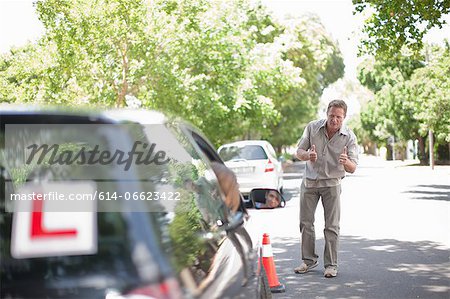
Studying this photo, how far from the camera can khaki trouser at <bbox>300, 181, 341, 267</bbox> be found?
788cm

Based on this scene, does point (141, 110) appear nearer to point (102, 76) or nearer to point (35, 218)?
point (35, 218)

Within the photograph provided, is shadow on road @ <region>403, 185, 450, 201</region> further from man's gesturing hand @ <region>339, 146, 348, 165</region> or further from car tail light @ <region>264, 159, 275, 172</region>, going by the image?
man's gesturing hand @ <region>339, 146, 348, 165</region>

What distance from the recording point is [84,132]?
7.45ft

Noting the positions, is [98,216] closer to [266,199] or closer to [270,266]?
[266,199]

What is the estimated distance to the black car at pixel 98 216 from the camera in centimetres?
192

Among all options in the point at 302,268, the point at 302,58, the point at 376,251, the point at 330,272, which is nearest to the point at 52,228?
the point at 330,272

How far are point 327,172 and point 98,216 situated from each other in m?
6.02

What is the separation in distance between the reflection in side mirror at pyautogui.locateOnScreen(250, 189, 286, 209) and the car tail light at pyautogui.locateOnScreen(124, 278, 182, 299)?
209cm

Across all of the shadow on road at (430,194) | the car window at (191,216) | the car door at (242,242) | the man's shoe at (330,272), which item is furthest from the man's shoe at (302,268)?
the shadow on road at (430,194)

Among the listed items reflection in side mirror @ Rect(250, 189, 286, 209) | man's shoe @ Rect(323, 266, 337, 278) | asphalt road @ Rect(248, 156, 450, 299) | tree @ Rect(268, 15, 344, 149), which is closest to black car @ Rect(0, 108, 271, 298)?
reflection in side mirror @ Rect(250, 189, 286, 209)

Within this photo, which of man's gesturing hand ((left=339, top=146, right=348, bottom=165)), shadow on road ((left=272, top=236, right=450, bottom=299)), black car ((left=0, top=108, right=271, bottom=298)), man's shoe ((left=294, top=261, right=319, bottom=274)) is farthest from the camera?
man's shoe ((left=294, top=261, right=319, bottom=274))

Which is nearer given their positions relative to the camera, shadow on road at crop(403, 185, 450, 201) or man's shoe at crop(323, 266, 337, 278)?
man's shoe at crop(323, 266, 337, 278)

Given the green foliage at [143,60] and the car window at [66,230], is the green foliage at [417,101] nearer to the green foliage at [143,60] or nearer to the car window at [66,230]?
the green foliage at [143,60]

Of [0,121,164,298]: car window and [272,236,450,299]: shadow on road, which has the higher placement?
[0,121,164,298]: car window
